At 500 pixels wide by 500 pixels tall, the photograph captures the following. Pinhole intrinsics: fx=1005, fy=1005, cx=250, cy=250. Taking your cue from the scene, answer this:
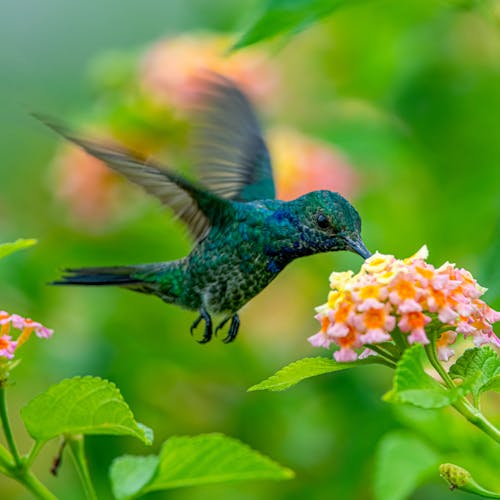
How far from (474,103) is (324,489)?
1326mm

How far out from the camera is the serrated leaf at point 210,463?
4.48 feet

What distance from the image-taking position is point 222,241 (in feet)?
7.06

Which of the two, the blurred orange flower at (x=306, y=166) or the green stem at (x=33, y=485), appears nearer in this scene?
the green stem at (x=33, y=485)

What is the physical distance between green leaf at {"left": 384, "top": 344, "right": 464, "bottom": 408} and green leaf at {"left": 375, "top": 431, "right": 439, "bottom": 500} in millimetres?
717

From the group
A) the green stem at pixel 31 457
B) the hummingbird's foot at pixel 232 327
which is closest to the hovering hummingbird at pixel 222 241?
the hummingbird's foot at pixel 232 327

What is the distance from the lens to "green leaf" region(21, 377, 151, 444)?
151cm

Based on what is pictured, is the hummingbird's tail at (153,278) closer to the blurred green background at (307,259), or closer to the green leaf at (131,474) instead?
the green leaf at (131,474)

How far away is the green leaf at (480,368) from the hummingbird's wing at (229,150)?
1.00 metres

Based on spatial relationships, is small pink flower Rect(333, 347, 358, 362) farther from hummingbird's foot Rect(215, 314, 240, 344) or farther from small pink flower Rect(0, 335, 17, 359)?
hummingbird's foot Rect(215, 314, 240, 344)

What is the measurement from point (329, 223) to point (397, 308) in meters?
0.46

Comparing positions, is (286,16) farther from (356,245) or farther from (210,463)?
(210,463)

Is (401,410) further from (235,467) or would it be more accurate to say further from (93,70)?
(93,70)

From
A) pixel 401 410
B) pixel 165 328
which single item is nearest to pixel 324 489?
pixel 401 410

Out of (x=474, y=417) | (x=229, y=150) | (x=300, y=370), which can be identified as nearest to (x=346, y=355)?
(x=300, y=370)
